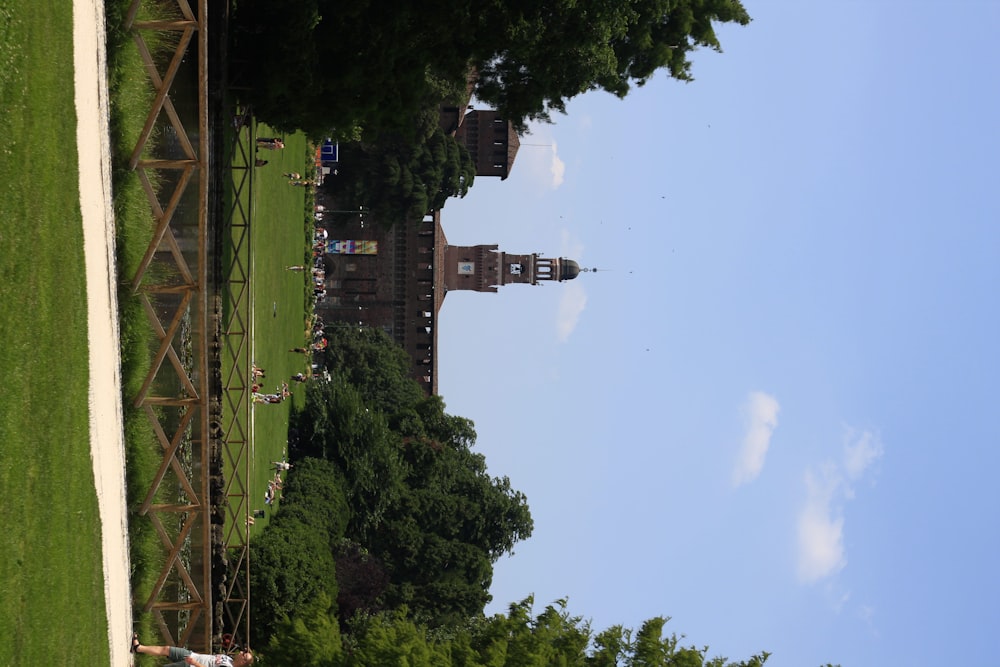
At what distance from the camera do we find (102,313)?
2088cm

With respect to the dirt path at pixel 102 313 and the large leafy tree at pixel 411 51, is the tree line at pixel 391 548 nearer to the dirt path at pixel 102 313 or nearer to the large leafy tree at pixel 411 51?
the dirt path at pixel 102 313

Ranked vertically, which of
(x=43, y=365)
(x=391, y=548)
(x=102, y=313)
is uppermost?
(x=102, y=313)

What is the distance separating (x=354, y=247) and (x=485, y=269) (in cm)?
1735

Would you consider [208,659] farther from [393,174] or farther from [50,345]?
[393,174]

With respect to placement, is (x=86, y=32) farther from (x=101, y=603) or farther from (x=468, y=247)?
(x=468, y=247)

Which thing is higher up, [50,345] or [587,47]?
[587,47]

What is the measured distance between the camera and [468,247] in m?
107

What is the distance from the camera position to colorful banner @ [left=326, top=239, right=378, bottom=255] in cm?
9050

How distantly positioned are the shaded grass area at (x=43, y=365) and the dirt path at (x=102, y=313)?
1.69 feet

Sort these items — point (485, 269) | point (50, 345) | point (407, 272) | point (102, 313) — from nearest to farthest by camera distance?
1. point (50, 345)
2. point (102, 313)
3. point (407, 272)
4. point (485, 269)

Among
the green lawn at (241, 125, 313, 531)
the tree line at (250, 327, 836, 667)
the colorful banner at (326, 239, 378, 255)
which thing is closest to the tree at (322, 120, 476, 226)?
the colorful banner at (326, 239, 378, 255)

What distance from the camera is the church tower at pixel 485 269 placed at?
106 metres

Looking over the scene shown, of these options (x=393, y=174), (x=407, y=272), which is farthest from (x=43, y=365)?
(x=407, y=272)

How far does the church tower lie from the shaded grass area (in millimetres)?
85110
